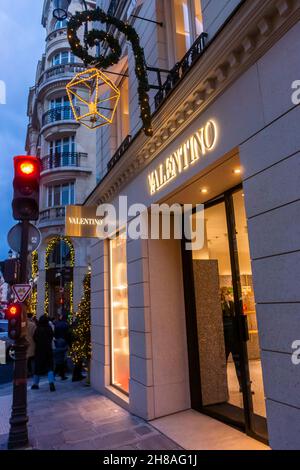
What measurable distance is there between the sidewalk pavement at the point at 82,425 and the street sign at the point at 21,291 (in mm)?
2045

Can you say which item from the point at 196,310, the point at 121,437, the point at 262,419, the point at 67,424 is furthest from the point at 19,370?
the point at 262,419

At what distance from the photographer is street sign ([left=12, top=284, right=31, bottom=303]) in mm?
5406

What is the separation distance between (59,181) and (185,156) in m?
21.1

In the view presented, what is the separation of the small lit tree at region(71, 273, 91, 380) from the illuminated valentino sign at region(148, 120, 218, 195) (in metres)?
4.71

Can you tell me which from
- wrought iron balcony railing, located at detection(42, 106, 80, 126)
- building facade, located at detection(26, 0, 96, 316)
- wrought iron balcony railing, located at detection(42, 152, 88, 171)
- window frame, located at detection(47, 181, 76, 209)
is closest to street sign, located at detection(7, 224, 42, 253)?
building facade, located at detection(26, 0, 96, 316)

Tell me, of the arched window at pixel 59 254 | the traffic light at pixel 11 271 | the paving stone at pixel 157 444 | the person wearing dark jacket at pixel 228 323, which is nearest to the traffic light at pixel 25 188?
the traffic light at pixel 11 271

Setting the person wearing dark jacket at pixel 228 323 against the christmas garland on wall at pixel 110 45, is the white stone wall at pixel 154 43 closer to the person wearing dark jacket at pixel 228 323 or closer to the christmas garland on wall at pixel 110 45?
the christmas garland on wall at pixel 110 45

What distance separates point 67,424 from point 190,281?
3132 mm

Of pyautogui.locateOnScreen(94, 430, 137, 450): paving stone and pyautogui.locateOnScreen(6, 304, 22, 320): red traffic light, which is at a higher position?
pyautogui.locateOnScreen(6, 304, 22, 320): red traffic light

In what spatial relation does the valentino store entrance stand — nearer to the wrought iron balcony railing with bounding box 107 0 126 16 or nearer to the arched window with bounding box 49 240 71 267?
the wrought iron balcony railing with bounding box 107 0 126 16

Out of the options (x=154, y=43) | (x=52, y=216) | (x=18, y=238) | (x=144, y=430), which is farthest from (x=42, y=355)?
(x=52, y=216)

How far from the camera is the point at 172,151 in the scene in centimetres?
554

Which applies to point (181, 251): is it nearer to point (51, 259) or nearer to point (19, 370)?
point (19, 370)

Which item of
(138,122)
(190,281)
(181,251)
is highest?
(138,122)
